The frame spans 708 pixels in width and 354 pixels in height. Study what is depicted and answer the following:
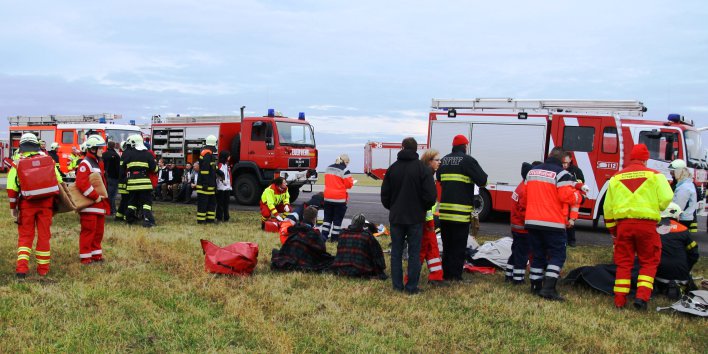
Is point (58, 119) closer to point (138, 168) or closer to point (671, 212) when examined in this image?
point (138, 168)

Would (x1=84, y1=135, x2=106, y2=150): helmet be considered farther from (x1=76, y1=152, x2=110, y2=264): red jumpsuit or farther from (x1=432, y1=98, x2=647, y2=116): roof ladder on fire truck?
(x1=432, y1=98, x2=647, y2=116): roof ladder on fire truck

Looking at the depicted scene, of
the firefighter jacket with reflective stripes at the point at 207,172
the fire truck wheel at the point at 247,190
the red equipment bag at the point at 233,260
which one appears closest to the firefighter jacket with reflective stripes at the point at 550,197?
the red equipment bag at the point at 233,260

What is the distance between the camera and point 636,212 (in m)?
6.04

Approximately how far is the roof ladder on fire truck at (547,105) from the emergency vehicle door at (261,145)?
461cm

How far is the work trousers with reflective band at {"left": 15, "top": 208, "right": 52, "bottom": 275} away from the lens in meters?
6.61

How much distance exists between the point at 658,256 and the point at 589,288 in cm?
99

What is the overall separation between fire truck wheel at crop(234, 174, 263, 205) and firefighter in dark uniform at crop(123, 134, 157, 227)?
16.4ft

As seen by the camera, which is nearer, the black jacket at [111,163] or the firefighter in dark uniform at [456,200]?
the firefighter in dark uniform at [456,200]

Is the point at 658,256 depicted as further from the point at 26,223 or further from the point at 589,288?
the point at 26,223

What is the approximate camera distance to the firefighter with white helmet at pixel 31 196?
648 cm

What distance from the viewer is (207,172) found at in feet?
38.6

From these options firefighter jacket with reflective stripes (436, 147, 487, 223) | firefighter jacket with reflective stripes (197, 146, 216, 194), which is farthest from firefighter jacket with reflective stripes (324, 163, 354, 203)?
Answer: firefighter jacket with reflective stripes (197, 146, 216, 194)

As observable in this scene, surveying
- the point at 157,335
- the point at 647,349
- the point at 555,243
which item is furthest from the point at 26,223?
the point at 647,349

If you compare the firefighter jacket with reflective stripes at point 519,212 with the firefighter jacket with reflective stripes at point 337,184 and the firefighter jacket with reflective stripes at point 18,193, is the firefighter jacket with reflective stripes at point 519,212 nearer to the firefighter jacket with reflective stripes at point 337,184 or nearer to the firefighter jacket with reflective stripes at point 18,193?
the firefighter jacket with reflective stripes at point 337,184
